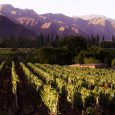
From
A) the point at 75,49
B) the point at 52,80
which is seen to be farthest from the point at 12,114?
the point at 75,49

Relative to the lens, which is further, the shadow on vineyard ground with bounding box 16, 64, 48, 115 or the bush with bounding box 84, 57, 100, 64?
the bush with bounding box 84, 57, 100, 64

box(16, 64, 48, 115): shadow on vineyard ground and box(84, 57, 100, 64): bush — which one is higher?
box(16, 64, 48, 115): shadow on vineyard ground

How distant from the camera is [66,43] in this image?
463ft

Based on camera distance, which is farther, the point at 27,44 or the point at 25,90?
the point at 27,44

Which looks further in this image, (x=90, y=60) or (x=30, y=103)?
(x=90, y=60)

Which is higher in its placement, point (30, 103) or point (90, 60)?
point (30, 103)

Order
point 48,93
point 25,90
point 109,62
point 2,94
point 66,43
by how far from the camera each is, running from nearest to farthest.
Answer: point 48,93 → point 2,94 → point 25,90 → point 109,62 → point 66,43

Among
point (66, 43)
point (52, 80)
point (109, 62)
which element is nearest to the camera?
point (52, 80)

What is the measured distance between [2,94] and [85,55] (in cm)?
8444

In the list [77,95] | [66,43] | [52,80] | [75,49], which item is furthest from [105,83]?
[66,43]

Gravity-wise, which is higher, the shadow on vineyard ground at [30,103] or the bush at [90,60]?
the shadow on vineyard ground at [30,103]

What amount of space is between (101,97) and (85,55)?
88.0 metres

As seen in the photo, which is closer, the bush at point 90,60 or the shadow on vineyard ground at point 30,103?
the shadow on vineyard ground at point 30,103

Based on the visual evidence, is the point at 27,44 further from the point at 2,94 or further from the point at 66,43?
the point at 2,94
